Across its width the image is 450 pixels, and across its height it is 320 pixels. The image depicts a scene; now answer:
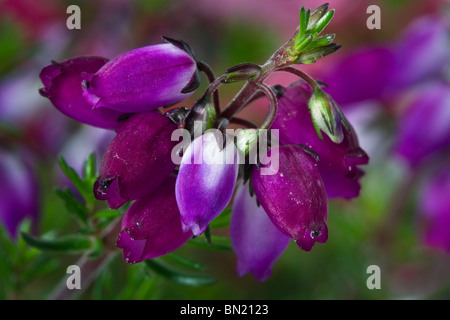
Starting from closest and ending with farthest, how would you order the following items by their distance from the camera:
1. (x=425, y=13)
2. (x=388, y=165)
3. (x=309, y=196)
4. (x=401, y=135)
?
(x=309, y=196), (x=401, y=135), (x=388, y=165), (x=425, y=13)

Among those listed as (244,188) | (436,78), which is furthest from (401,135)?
(244,188)

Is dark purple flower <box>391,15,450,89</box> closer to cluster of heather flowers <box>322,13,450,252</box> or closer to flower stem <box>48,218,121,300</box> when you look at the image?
cluster of heather flowers <box>322,13,450,252</box>

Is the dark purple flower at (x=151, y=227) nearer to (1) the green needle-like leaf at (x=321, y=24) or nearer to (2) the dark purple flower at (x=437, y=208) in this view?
(1) the green needle-like leaf at (x=321, y=24)

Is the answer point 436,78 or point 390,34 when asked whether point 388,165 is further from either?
point 390,34

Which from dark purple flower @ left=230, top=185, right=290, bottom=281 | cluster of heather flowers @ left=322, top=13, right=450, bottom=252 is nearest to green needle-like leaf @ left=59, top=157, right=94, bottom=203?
dark purple flower @ left=230, top=185, right=290, bottom=281

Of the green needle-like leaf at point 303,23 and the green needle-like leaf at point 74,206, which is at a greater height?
the green needle-like leaf at point 303,23

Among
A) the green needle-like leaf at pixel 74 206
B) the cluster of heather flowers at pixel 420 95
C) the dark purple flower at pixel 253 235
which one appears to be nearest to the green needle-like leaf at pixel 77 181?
the green needle-like leaf at pixel 74 206

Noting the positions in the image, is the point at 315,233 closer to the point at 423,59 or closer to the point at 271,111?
the point at 271,111
